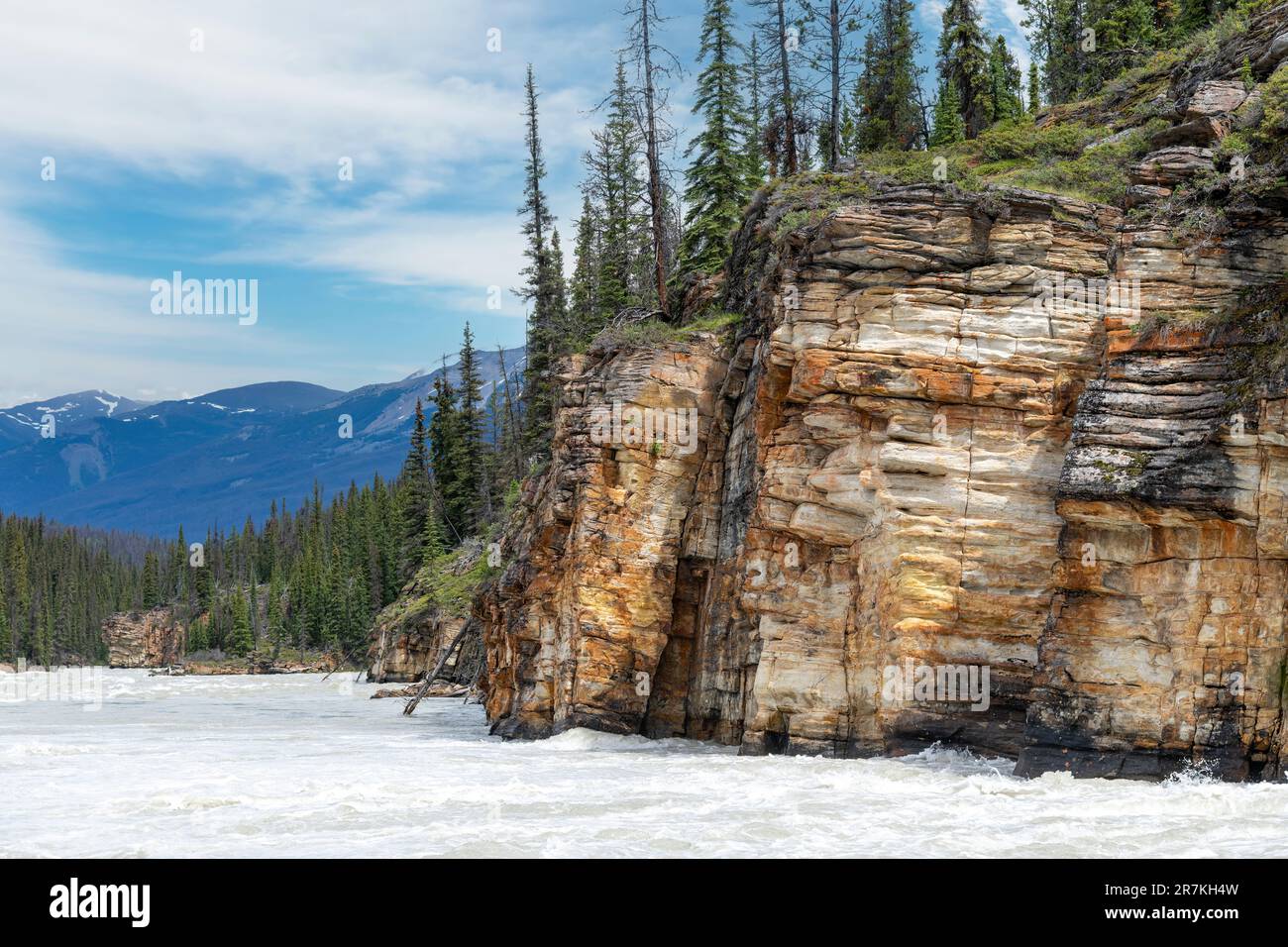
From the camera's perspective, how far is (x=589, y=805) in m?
19.9

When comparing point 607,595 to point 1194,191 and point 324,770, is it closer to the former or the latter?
point 324,770

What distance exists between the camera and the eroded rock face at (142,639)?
141 metres

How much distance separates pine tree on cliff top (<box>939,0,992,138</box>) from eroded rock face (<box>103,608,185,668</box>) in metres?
121

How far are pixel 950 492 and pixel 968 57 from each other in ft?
76.7

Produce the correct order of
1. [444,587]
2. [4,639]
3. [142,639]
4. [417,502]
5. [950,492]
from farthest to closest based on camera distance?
[142,639] → [4,639] → [417,502] → [444,587] → [950,492]

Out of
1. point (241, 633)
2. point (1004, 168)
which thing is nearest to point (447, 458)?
point (1004, 168)

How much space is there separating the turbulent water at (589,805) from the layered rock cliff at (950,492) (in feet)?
4.77

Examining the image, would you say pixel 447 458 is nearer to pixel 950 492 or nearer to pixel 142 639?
pixel 950 492

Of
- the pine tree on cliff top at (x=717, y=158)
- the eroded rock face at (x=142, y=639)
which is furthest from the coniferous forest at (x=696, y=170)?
the eroded rock face at (x=142, y=639)

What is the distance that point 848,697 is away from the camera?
82.9 feet

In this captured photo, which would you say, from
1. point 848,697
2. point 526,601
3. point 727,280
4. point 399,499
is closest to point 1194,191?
point 848,697

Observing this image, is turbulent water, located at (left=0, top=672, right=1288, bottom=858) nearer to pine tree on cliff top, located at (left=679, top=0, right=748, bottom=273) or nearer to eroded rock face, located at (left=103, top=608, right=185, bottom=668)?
pine tree on cliff top, located at (left=679, top=0, right=748, bottom=273)

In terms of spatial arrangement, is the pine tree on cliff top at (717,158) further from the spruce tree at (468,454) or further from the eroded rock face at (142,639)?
the eroded rock face at (142,639)

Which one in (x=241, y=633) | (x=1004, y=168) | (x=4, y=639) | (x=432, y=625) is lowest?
(x=4, y=639)
